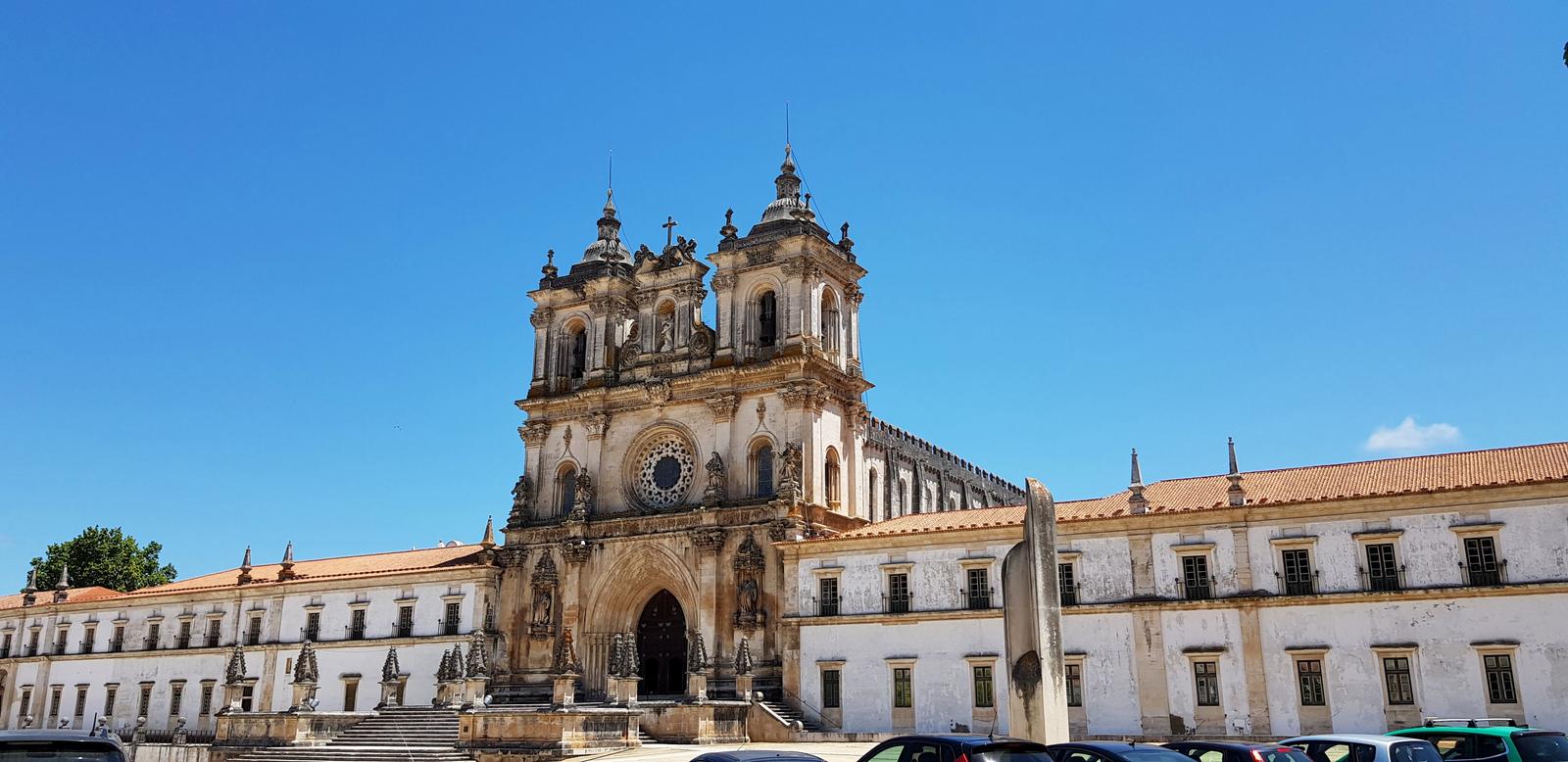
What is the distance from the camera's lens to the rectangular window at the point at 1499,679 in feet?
107

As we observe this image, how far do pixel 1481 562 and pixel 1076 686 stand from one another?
11.7m

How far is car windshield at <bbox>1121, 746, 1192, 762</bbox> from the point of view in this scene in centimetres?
1438

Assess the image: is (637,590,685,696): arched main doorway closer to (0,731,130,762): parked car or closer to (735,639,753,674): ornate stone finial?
(735,639,753,674): ornate stone finial

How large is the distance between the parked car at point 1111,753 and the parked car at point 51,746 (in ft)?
33.5

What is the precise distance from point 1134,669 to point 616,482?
22.6m

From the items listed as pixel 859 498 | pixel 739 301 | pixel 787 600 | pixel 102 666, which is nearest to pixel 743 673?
pixel 787 600

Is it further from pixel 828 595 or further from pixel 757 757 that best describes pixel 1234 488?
pixel 757 757

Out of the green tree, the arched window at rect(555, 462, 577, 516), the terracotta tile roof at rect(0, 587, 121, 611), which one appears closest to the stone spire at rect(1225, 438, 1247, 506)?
the arched window at rect(555, 462, 577, 516)

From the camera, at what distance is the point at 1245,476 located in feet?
136

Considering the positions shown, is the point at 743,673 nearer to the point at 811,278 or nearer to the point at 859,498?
the point at 859,498

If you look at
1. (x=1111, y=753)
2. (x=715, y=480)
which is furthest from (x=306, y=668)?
(x=1111, y=753)

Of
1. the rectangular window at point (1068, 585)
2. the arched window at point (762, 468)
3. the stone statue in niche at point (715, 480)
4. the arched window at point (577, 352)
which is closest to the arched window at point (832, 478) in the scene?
the arched window at point (762, 468)

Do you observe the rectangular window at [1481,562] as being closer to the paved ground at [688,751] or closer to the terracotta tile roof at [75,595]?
the paved ground at [688,751]

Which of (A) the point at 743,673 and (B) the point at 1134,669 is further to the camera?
(A) the point at 743,673
